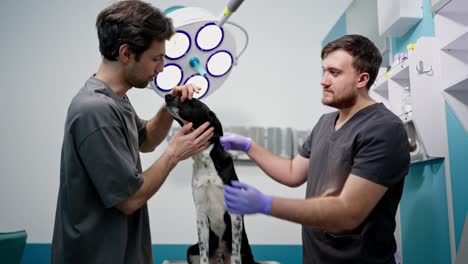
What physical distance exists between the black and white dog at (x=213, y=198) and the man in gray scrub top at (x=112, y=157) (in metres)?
0.30

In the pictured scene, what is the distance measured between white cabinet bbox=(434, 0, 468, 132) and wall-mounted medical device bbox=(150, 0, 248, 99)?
1011 millimetres

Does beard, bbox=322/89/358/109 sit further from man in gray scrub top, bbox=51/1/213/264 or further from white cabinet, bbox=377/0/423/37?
white cabinet, bbox=377/0/423/37

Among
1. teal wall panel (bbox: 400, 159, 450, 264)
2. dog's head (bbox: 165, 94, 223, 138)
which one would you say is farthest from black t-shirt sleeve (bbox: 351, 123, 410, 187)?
dog's head (bbox: 165, 94, 223, 138)

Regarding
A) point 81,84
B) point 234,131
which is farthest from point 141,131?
point 81,84

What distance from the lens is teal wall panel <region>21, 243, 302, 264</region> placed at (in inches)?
112

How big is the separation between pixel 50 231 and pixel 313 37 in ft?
8.90

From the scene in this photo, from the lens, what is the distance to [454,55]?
1.77m

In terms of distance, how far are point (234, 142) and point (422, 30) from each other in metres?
1.19

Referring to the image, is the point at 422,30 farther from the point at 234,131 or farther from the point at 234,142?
the point at 234,131

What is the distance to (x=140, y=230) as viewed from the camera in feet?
4.49

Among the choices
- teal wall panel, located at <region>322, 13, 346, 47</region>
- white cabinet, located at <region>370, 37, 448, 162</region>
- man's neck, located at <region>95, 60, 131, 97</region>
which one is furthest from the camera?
teal wall panel, located at <region>322, 13, 346, 47</region>

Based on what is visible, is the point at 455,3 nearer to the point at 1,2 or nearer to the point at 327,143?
the point at 327,143

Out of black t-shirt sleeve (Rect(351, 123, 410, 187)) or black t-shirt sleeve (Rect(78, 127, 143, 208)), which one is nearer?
black t-shirt sleeve (Rect(78, 127, 143, 208))

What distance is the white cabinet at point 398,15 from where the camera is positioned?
200 centimetres
